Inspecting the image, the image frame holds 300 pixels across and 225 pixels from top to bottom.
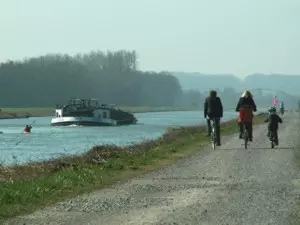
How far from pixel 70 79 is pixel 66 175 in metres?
132

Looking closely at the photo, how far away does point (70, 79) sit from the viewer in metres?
148

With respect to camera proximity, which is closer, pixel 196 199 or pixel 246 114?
pixel 196 199

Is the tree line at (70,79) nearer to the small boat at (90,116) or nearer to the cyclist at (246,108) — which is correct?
the small boat at (90,116)

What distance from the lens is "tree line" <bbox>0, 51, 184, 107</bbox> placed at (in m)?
145

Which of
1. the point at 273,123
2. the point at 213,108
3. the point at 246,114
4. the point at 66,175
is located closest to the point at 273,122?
the point at 273,123

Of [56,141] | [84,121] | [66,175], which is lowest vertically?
[84,121]

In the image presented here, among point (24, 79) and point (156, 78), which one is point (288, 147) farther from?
point (156, 78)

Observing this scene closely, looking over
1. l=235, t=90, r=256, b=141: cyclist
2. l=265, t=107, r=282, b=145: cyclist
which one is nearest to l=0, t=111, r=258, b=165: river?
l=235, t=90, r=256, b=141: cyclist

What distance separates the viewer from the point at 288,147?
2491cm

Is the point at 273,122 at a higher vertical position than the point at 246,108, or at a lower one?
lower

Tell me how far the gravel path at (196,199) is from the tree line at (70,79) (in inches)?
5081

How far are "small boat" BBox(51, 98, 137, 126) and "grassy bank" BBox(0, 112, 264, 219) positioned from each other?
A: 208 ft

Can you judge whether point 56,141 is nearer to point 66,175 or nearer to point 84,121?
point 66,175

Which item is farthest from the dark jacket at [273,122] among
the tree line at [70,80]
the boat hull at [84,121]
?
the tree line at [70,80]
